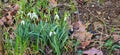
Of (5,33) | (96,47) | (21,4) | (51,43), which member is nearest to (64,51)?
(51,43)

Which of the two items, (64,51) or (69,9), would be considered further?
(69,9)

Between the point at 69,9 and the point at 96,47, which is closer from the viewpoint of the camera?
the point at 96,47


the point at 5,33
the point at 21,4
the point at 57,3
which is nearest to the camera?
the point at 5,33

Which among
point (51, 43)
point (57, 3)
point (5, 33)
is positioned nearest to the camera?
point (51, 43)

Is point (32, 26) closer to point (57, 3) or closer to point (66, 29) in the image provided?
point (66, 29)

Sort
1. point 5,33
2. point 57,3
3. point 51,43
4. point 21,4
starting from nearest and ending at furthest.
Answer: point 51,43 < point 5,33 < point 21,4 < point 57,3

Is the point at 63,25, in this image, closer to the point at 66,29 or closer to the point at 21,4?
the point at 66,29

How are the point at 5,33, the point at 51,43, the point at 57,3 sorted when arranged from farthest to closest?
1. the point at 57,3
2. the point at 5,33
3. the point at 51,43

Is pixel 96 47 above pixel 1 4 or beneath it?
beneath

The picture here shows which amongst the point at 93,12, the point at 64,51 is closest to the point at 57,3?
the point at 93,12
